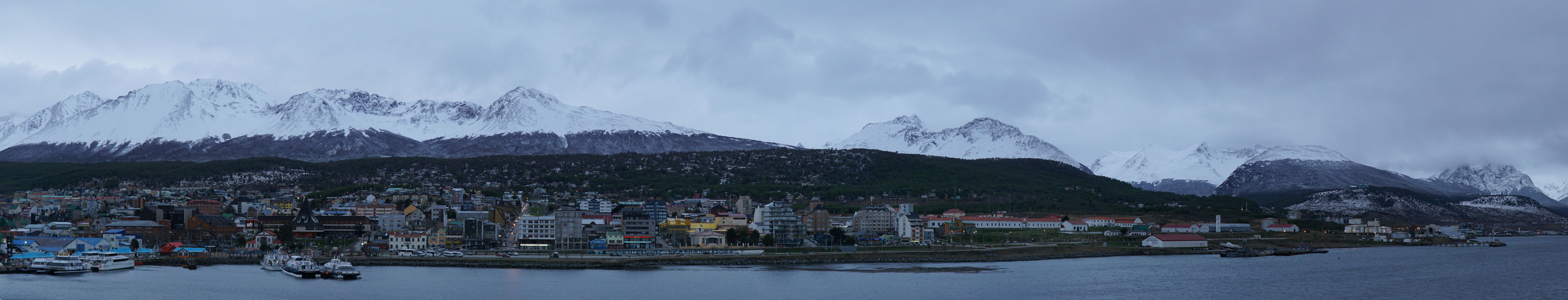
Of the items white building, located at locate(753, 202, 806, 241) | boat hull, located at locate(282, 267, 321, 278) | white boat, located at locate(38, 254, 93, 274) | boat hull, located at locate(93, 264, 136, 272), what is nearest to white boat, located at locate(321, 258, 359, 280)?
boat hull, located at locate(282, 267, 321, 278)

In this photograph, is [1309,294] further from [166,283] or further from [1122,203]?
[1122,203]

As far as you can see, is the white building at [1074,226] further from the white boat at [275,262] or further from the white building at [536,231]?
the white boat at [275,262]

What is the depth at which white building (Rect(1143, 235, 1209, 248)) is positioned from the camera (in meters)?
96.6

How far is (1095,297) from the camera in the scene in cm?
5528

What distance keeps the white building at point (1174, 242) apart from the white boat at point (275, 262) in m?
64.0

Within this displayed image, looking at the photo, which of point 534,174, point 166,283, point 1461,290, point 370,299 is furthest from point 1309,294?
point 534,174

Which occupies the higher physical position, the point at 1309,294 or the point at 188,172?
the point at 188,172

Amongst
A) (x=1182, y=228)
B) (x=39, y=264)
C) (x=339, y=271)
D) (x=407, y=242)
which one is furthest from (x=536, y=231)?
(x=1182, y=228)

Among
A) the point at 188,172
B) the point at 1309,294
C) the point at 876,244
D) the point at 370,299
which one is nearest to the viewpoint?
the point at 370,299

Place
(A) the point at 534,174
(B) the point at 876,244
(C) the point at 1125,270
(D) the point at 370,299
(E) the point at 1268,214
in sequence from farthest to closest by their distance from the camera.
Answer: (A) the point at 534,174
(E) the point at 1268,214
(B) the point at 876,244
(C) the point at 1125,270
(D) the point at 370,299

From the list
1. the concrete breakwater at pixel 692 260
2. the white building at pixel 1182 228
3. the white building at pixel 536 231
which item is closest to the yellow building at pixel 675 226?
the white building at pixel 536 231

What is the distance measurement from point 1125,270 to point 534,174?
115 metres

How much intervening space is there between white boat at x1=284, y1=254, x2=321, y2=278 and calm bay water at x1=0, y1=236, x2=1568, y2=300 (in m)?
0.86

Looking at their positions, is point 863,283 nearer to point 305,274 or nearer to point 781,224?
point 305,274
